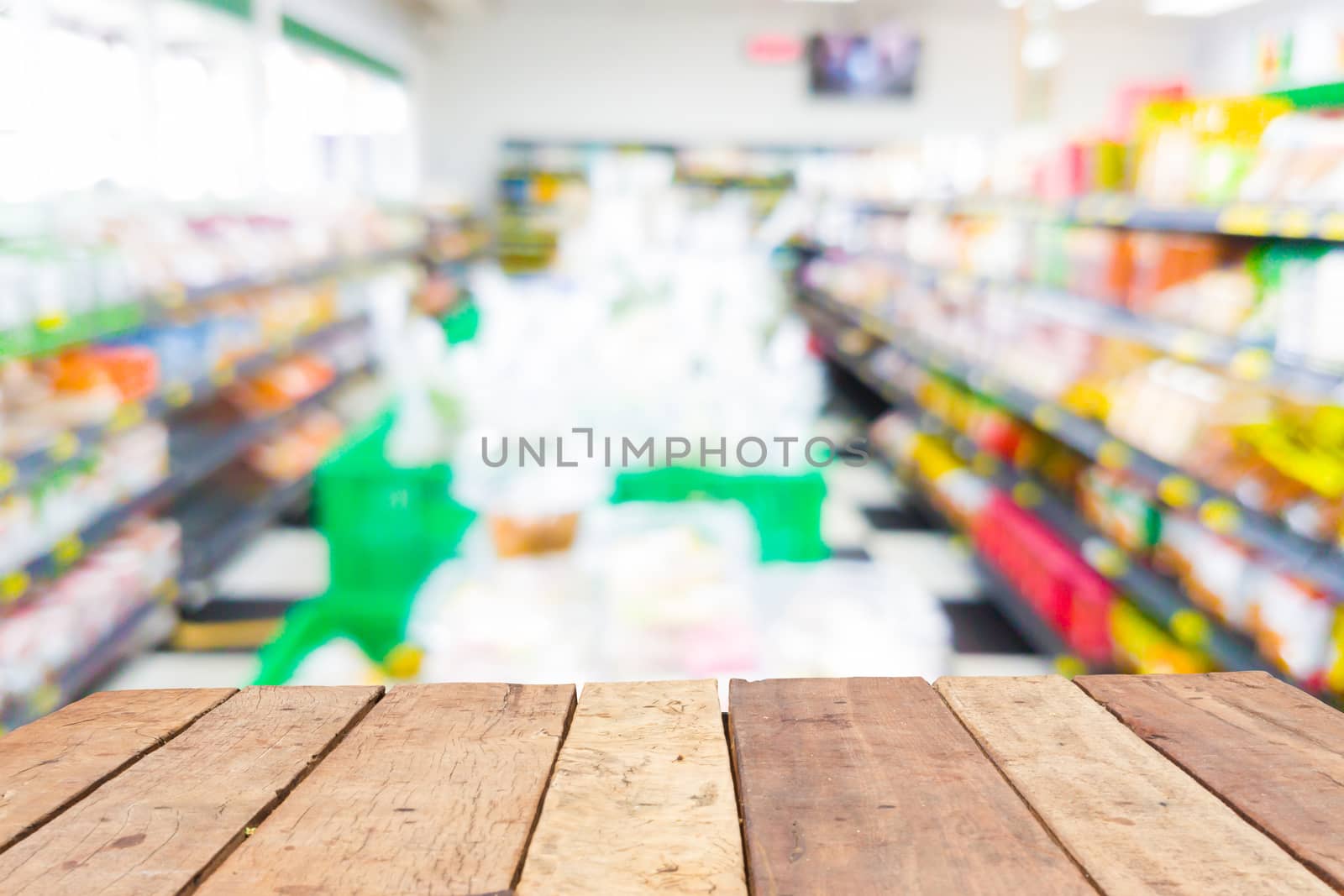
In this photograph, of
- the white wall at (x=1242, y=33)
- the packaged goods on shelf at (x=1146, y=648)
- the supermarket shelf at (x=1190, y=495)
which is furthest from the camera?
the white wall at (x=1242, y=33)

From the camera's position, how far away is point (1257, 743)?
1.06 meters

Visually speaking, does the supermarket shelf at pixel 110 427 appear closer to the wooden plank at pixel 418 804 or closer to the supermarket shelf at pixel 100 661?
the supermarket shelf at pixel 100 661

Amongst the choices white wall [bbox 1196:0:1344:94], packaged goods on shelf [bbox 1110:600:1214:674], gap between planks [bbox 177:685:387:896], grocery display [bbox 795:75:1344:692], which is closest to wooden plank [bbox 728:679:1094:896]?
gap between planks [bbox 177:685:387:896]

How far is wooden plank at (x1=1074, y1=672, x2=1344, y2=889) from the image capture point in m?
0.91

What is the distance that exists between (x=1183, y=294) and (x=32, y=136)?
4.01m

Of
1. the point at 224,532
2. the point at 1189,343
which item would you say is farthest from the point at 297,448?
the point at 1189,343

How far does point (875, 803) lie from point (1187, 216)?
2541mm

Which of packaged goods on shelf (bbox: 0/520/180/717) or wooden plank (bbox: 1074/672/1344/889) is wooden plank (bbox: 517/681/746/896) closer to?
wooden plank (bbox: 1074/672/1344/889)

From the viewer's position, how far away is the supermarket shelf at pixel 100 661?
3.07 metres

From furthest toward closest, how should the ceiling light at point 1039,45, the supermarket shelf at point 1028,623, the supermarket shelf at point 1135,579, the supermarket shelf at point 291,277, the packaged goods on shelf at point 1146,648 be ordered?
the ceiling light at point 1039,45 → the supermarket shelf at point 291,277 → the supermarket shelf at point 1028,623 → the packaged goods on shelf at point 1146,648 → the supermarket shelf at point 1135,579

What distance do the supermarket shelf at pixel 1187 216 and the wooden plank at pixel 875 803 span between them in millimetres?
1816

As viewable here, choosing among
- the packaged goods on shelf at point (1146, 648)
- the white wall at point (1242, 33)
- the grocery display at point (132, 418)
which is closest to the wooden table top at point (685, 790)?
the packaged goods on shelf at point (1146, 648)

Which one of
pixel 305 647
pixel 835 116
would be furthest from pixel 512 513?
pixel 835 116

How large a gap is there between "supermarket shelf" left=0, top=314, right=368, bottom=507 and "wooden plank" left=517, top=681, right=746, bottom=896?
2582mm
